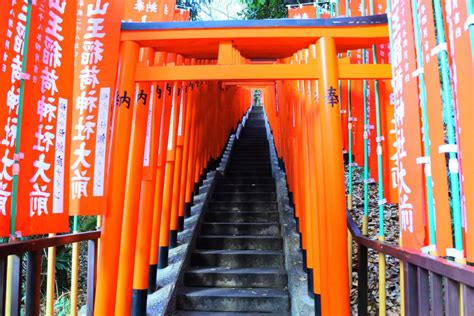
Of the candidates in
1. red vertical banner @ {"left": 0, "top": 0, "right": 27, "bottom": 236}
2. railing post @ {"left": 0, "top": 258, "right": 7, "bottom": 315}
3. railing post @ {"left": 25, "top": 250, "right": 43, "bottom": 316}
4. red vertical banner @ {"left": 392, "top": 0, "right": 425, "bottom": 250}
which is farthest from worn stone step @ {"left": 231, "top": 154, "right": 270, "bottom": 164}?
railing post @ {"left": 0, "top": 258, "right": 7, "bottom": 315}

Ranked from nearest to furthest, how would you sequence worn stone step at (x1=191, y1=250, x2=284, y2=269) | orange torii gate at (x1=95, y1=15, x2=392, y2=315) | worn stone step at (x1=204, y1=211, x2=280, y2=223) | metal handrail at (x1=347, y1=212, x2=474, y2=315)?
1. metal handrail at (x1=347, y1=212, x2=474, y2=315)
2. orange torii gate at (x1=95, y1=15, x2=392, y2=315)
3. worn stone step at (x1=191, y1=250, x2=284, y2=269)
4. worn stone step at (x1=204, y1=211, x2=280, y2=223)

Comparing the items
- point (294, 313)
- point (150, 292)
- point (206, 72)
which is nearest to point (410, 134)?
point (206, 72)

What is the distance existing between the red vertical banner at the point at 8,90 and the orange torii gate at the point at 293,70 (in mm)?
1188

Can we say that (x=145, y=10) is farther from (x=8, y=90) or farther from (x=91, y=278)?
(x=91, y=278)

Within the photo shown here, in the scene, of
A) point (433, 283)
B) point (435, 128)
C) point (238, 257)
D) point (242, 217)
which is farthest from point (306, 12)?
point (433, 283)

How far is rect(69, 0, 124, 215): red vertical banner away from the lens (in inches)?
134

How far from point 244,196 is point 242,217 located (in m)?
0.78

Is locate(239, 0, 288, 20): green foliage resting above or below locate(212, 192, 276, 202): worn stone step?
above

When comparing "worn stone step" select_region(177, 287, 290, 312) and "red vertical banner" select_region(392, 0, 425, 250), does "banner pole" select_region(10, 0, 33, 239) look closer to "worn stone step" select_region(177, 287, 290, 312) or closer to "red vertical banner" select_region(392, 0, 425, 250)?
"red vertical banner" select_region(392, 0, 425, 250)

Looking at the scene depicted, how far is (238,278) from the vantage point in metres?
5.42

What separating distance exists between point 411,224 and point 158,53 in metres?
3.19

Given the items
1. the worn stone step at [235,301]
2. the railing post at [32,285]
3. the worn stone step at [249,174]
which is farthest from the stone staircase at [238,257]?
the railing post at [32,285]

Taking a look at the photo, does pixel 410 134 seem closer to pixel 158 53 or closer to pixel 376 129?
pixel 376 129

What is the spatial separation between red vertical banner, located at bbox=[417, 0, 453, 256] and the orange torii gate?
132 cm
